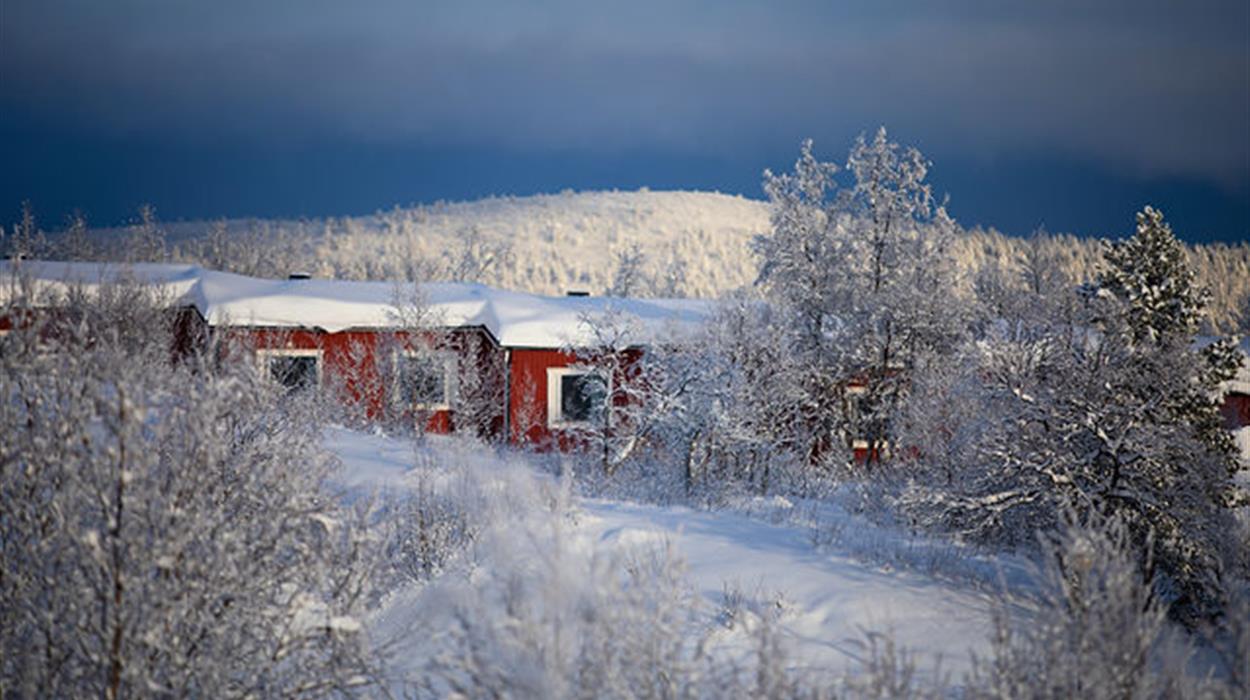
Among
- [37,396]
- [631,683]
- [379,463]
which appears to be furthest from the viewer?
[379,463]

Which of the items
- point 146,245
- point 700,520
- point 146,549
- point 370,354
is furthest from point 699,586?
point 146,245

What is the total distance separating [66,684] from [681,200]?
110 meters

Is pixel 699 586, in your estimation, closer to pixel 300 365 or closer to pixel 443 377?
pixel 443 377

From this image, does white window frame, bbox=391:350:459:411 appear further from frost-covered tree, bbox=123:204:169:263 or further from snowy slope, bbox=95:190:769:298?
snowy slope, bbox=95:190:769:298

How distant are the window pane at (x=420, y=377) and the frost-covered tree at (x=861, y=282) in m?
7.91

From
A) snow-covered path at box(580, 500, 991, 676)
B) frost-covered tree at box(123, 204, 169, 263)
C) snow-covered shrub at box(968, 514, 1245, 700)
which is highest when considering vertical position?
frost-covered tree at box(123, 204, 169, 263)

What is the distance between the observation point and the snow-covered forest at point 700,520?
164 inches

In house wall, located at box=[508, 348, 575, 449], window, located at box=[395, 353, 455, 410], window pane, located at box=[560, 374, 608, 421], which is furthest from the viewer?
window pane, located at box=[560, 374, 608, 421]

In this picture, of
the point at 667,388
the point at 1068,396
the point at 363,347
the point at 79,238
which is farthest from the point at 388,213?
the point at 1068,396

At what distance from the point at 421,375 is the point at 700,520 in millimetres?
11755

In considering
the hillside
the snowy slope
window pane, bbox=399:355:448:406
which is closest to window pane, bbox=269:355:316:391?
window pane, bbox=399:355:448:406

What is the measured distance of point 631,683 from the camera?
4.04 metres

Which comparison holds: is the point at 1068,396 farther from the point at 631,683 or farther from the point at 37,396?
the point at 37,396

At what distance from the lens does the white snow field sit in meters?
4.20
